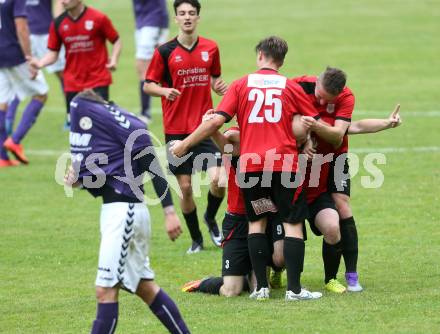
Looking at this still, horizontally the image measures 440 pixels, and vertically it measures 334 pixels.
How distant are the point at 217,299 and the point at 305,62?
617 inches

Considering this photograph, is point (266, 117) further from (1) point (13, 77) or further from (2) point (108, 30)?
(1) point (13, 77)

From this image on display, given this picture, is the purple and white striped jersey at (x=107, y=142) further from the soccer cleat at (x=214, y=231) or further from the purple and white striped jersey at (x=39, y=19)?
the purple and white striped jersey at (x=39, y=19)

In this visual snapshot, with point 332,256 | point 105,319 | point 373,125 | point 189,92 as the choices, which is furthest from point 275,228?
point 189,92

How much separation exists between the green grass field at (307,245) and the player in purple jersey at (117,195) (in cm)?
98

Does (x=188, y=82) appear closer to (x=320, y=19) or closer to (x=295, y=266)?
(x=295, y=266)

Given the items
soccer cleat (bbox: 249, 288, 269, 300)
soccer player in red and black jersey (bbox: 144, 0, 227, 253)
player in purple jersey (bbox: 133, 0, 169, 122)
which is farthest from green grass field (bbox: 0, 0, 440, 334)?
player in purple jersey (bbox: 133, 0, 169, 122)

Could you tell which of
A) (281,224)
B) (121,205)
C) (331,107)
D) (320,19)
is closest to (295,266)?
(281,224)

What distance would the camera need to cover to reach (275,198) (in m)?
8.59

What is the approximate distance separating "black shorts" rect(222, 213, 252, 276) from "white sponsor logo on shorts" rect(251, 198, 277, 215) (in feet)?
1.47

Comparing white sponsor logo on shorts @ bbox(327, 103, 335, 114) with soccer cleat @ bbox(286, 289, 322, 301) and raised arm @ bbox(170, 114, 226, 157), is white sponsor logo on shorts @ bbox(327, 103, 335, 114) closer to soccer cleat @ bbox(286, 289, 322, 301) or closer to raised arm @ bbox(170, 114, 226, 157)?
raised arm @ bbox(170, 114, 226, 157)

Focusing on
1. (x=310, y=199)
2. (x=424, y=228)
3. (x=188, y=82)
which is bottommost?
(x=424, y=228)

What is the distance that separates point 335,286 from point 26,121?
7.70m

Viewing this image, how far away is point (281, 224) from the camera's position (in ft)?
29.0

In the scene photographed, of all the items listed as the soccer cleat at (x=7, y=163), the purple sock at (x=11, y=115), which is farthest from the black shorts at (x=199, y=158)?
the purple sock at (x=11, y=115)
